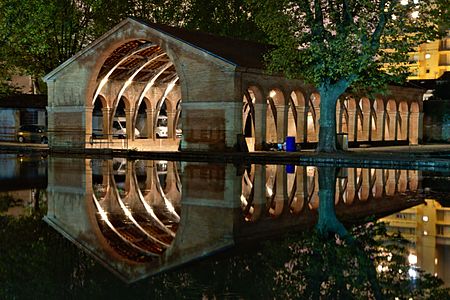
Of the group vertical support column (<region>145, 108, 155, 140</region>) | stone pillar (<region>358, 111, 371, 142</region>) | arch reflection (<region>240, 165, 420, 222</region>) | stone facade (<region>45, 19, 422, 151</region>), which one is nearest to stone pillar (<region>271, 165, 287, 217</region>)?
arch reflection (<region>240, 165, 420, 222</region>)

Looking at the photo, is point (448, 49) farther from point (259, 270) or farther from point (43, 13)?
point (259, 270)

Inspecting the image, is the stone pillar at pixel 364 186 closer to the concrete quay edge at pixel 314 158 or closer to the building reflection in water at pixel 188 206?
the building reflection in water at pixel 188 206

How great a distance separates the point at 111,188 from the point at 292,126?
2681 cm

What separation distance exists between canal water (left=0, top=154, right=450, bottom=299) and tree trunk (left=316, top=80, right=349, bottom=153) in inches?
435

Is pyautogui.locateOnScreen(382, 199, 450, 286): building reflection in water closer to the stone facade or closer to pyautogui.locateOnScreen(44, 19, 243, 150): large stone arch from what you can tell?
pyautogui.locateOnScreen(44, 19, 243, 150): large stone arch

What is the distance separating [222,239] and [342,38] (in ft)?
63.5

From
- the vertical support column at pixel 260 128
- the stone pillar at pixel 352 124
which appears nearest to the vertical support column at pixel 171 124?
the stone pillar at pixel 352 124

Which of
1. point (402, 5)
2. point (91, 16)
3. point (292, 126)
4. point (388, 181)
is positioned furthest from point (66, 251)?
point (91, 16)

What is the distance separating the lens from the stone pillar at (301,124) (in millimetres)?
37312

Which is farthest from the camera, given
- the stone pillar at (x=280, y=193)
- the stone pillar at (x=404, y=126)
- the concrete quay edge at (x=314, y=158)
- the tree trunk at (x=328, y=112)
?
the stone pillar at (x=404, y=126)

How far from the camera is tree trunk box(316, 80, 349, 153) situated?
30.0 meters

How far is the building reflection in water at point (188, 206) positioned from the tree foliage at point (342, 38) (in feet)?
19.5

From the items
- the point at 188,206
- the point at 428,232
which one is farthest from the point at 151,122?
the point at 428,232

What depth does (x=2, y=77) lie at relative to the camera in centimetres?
4494
